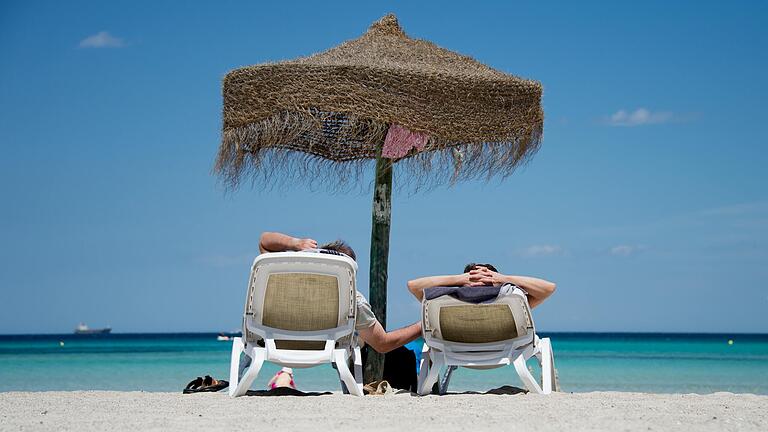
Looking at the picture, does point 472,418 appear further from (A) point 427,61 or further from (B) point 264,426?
(A) point 427,61

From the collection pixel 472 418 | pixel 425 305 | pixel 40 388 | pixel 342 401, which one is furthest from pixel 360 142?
pixel 40 388

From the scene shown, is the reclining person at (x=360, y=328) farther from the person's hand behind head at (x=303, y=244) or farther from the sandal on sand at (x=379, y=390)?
the sandal on sand at (x=379, y=390)

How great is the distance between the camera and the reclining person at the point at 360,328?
5.34m

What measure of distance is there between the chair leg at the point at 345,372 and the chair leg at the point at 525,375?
909 millimetres

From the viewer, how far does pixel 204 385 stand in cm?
591

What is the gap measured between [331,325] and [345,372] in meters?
0.27

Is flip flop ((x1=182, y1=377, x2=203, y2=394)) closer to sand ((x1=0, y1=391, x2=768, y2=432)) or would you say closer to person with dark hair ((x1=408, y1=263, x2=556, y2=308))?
sand ((x1=0, y1=391, x2=768, y2=432))

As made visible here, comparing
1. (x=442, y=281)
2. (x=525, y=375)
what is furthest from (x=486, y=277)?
(x=525, y=375)

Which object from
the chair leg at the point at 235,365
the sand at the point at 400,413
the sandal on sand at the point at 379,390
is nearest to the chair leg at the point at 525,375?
the sand at the point at 400,413

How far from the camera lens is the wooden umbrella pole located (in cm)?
623

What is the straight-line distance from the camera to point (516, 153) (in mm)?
6164

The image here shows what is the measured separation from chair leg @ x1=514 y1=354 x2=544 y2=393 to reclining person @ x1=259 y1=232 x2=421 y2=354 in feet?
2.07

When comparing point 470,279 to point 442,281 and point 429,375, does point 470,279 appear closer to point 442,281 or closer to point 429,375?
point 442,281

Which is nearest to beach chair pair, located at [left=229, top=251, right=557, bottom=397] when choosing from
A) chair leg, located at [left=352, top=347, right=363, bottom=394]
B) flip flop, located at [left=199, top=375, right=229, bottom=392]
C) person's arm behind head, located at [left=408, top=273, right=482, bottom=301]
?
chair leg, located at [left=352, top=347, right=363, bottom=394]
